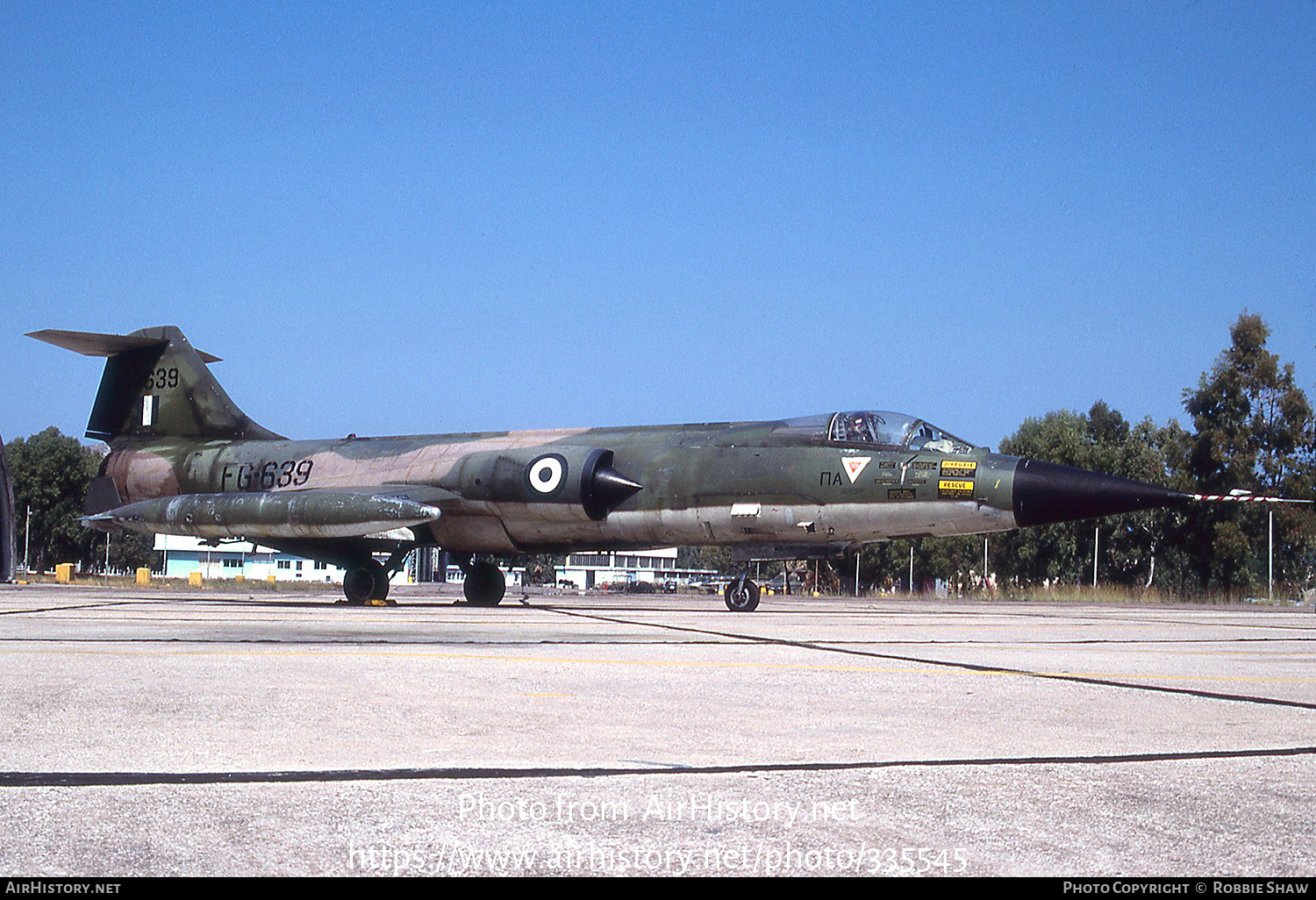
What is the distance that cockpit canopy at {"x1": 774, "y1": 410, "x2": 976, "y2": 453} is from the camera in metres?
17.0

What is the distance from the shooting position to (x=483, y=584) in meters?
21.0

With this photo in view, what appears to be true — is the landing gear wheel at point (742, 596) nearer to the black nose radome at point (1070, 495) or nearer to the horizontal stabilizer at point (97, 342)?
the black nose radome at point (1070, 495)

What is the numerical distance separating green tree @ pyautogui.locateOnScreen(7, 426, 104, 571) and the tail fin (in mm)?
60530

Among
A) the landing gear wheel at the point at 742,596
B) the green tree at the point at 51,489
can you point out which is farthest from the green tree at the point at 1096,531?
the green tree at the point at 51,489

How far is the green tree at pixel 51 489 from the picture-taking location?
260ft

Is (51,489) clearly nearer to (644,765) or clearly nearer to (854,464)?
(854,464)

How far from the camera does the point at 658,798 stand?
3.41 m

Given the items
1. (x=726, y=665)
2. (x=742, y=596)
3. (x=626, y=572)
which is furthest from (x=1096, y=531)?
(x=626, y=572)

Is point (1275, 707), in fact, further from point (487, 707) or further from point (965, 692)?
point (487, 707)

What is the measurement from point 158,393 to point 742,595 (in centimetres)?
1305

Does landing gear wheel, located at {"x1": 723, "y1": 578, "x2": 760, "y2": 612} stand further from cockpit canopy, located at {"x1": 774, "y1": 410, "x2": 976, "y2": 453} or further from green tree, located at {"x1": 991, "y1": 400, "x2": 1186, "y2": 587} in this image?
green tree, located at {"x1": 991, "y1": 400, "x2": 1186, "y2": 587}

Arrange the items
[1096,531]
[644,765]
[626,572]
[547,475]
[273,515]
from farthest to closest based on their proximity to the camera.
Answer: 1. [626,572]
2. [1096,531]
3. [273,515]
4. [547,475]
5. [644,765]

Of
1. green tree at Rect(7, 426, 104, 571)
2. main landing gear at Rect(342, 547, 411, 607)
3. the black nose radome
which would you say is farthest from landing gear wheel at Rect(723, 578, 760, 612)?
green tree at Rect(7, 426, 104, 571)

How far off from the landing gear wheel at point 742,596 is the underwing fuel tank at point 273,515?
16.6 ft
